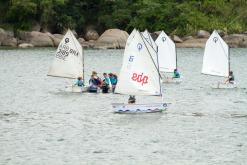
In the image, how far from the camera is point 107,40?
415ft

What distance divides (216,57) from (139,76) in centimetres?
2101

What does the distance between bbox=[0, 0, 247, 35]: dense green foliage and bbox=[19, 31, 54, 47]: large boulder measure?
5.10 meters

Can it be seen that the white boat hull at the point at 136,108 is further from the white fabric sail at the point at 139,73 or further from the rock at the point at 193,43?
the rock at the point at 193,43

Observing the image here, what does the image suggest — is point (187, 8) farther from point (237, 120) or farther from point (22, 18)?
point (237, 120)

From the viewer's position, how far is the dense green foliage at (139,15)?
133 m

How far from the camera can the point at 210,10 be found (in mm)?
135250

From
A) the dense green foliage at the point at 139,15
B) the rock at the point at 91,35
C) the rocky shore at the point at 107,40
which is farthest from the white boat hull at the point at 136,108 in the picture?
the rock at the point at 91,35

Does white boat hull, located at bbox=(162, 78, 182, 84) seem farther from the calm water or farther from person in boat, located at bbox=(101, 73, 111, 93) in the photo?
person in boat, located at bbox=(101, 73, 111, 93)

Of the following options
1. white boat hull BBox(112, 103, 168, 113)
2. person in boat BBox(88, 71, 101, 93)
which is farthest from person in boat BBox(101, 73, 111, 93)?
white boat hull BBox(112, 103, 168, 113)

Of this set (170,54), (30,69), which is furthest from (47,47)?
(170,54)

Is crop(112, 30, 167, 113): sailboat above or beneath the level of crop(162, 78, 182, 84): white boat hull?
above

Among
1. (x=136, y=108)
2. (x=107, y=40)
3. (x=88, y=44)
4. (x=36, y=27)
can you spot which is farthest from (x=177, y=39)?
(x=136, y=108)

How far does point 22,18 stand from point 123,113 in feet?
279

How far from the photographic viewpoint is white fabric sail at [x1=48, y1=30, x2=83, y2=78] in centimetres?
6975
